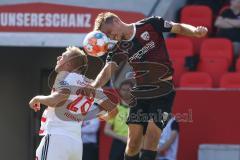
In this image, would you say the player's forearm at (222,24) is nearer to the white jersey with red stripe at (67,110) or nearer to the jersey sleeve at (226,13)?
the jersey sleeve at (226,13)

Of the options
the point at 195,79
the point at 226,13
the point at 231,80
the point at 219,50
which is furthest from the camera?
the point at 226,13

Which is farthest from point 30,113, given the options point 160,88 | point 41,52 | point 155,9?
point 160,88

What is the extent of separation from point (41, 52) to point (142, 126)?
23.7 feet

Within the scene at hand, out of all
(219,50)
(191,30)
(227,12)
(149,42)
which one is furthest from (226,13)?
(191,30)

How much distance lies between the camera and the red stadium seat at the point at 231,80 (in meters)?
13.6

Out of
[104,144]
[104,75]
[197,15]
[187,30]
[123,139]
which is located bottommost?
[104,144]

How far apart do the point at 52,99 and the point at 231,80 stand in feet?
18.5

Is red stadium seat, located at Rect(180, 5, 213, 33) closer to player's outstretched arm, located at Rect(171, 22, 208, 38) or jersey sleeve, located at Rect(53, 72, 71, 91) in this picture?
player's outstretched arm, located at Rect(171, 22, 208, 38)

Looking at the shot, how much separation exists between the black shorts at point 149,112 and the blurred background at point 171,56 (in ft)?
8.84

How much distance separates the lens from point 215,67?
14297 millimetres

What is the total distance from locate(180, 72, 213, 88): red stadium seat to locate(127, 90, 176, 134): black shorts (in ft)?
13.4

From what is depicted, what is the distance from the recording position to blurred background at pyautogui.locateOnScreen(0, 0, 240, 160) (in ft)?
42.3

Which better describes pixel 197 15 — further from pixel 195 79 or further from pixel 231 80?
pixel 231 80

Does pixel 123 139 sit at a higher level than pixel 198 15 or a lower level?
lower
